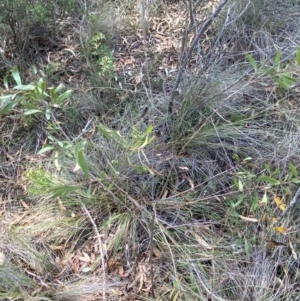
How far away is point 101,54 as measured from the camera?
2455mm

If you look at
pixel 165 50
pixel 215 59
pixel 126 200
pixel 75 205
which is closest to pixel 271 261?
pixel 126 200

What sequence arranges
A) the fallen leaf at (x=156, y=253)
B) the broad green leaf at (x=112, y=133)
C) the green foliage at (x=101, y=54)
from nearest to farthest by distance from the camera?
the broad green leaf at (x=112, y=133), the fallen leaf at (x=156, y=253), the green foliage at (x=101, y=54)

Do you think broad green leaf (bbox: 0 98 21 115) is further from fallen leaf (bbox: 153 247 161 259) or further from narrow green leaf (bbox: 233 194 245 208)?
narrow green leaf (bbox: 233 194 245 208)

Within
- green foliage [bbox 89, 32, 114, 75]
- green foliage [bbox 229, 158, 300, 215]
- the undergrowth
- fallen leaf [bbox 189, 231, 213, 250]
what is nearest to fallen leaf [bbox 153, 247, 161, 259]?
the undergrowth

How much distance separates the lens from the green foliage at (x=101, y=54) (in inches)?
92.4

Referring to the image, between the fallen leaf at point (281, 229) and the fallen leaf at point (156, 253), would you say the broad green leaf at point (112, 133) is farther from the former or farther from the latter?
the fallen leaf at point (281, 229)

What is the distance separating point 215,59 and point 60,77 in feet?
2.96

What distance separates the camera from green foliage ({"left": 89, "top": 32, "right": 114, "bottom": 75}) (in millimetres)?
2348

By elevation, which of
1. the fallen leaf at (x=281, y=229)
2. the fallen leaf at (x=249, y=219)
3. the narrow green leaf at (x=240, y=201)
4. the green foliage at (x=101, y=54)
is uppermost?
the green foliage at (x=101, y=54)

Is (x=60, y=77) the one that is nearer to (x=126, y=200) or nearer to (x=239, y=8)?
(x=126, y=200)

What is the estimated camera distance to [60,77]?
2486mm

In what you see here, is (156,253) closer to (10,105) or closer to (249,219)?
(249,219)

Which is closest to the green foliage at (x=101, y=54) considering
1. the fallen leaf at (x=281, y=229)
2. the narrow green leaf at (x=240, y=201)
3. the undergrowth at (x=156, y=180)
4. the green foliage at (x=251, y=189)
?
the undergrowth at (x=156, y=180)

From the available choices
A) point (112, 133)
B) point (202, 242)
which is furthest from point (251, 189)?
point (112, 133)
